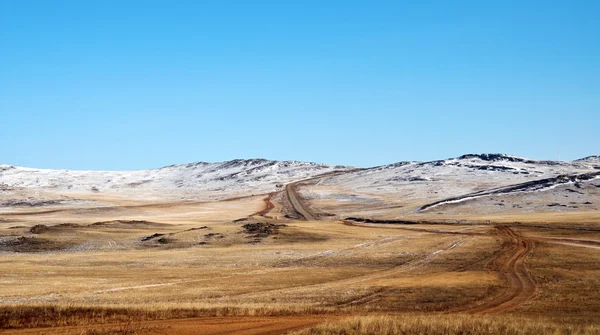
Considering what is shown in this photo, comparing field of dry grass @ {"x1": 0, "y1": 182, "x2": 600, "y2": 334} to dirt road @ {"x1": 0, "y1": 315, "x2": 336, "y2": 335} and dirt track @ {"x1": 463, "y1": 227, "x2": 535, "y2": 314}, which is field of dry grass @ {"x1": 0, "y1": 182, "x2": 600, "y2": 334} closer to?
dirt track @ {"x1": 463, "y1": 227, "x2": 535, "y2": 314}

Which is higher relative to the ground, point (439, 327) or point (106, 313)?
point (106, 313)

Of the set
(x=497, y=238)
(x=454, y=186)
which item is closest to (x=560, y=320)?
(x=497, y=238)

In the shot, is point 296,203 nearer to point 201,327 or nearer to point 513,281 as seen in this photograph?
point 513,281

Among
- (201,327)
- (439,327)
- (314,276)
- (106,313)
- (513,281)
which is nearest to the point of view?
(439,327)

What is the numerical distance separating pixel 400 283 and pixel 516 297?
7917 mm

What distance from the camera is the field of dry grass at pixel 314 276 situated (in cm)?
2730

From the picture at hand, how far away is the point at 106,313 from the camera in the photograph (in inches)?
1110

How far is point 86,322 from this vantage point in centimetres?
2619

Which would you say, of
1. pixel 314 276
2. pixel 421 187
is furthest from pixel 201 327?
pixel 421 187

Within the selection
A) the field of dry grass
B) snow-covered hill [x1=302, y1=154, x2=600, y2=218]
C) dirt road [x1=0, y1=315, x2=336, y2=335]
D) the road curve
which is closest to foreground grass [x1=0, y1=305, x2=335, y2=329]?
the field of dry grass

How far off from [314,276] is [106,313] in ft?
69.7

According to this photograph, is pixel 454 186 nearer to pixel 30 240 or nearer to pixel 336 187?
pixel 336 187

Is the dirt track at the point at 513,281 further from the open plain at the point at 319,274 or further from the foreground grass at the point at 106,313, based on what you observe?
the foreground grass at the point at 106,313

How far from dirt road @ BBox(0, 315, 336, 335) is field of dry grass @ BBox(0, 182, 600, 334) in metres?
0.25
